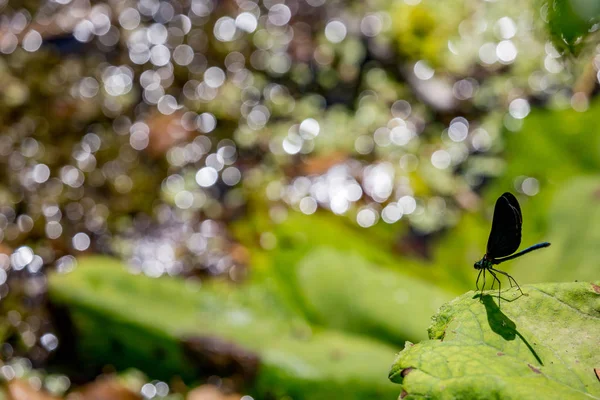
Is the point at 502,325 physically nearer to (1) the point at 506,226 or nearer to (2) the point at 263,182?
(1) the point at 506,226

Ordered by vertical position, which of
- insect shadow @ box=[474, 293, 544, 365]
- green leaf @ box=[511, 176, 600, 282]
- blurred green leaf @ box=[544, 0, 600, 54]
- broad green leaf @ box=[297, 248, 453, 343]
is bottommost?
blurred green leaf @ box=[544, 0, 600, 54]

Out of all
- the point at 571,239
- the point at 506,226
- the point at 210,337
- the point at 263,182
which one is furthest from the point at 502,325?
the point at 263,182

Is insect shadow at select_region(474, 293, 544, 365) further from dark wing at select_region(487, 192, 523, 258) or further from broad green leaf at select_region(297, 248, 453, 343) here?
broad green leaf at select_region(297, 248, 453, 343)

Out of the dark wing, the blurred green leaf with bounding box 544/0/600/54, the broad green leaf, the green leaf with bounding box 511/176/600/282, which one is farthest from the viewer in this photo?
the broad green leaf

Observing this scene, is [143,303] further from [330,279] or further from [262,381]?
[330,279]

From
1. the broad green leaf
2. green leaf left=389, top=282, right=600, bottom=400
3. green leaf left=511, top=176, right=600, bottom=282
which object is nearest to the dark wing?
green leaf left=389, top=282, right=600, bottom=400

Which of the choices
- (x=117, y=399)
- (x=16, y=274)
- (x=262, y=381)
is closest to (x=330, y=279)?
(x=262, y=381)
